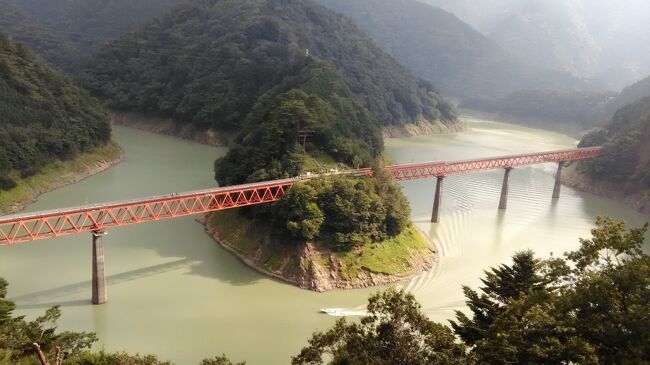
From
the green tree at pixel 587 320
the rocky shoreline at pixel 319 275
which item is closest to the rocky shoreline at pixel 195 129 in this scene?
the rocky shoreline at pixel 319 275

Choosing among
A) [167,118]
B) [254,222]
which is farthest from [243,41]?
[254,222]

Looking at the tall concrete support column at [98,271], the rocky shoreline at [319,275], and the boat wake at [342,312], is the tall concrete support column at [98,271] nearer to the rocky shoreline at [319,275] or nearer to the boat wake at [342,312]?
the rocky shoreline at [319,275]

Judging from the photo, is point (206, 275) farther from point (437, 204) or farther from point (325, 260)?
point (437, 204)

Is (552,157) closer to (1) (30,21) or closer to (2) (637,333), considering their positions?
(2) (637,333)

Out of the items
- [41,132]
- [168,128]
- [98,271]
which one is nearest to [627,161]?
[98,271]

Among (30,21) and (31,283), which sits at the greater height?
(30,21)

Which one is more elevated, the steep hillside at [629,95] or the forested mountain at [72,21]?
the forested mountain at [72,21]
